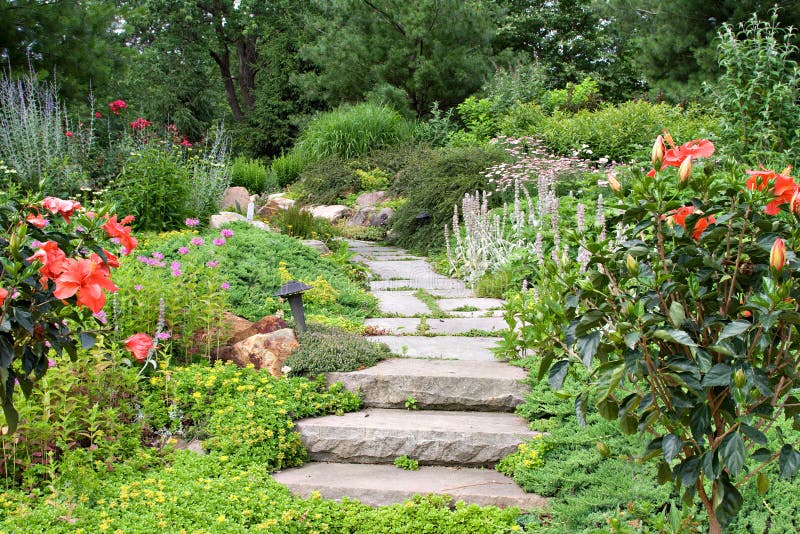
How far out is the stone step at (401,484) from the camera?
116 inches

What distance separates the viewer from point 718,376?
1592 mm

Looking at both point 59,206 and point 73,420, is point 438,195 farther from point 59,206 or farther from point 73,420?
point 59,206

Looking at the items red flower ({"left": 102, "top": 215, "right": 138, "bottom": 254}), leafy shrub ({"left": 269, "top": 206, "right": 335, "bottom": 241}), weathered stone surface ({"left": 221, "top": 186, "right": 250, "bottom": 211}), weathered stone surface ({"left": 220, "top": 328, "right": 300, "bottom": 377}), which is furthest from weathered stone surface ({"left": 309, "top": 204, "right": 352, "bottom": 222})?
red flower ({"left": 102, "top": 215, "right": 138, "bottom": 254})

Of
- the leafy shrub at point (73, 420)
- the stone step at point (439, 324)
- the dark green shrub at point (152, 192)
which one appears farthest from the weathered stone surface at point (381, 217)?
the leafy shrub at point (73, 420)

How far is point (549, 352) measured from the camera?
73.5 inches

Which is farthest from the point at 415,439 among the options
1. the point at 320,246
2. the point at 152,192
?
the point at 320,246

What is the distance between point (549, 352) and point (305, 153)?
11.4 metres

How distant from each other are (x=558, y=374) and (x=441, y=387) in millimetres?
1975

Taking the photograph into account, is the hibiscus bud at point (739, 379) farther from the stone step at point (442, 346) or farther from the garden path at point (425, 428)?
the stone step at point (442, 346)

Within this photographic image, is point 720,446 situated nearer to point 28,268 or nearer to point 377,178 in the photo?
point 28,268

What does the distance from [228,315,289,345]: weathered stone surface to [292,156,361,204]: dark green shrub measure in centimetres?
672

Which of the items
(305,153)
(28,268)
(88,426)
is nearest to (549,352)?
(28,268)

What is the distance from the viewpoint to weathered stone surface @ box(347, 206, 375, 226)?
33.0ft

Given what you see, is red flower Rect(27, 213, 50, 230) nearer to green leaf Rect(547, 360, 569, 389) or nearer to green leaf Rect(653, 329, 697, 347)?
green leaf Rect(547, 360, 569, 389)
